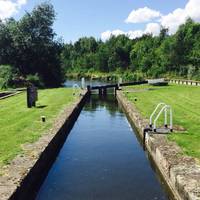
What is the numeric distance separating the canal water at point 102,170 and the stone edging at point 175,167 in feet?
1.51

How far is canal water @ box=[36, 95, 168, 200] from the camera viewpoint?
11.1 m

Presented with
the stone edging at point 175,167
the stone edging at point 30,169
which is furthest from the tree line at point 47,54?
the stone edging at point 175,167

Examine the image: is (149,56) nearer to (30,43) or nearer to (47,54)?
(47,54)

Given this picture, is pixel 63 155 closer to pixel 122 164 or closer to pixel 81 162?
pixel 81 162

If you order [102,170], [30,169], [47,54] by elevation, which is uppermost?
[47,54]

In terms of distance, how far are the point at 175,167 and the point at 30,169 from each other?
4.06m

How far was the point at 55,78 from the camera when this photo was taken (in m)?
57.3

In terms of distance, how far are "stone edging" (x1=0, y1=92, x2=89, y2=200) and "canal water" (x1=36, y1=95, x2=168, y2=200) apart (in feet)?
0.90

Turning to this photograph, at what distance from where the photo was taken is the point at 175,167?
1100 centimetres

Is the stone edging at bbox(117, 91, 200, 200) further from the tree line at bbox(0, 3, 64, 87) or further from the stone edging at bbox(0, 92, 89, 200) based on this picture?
the tree line at bbox(0, 3, 64, 87)

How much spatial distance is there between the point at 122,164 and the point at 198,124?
17.5ft

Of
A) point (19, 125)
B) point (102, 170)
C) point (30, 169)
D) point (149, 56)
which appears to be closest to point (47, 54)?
point (149, 56)

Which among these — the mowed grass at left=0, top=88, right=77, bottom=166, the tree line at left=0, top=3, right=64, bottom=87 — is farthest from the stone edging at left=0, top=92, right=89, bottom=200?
the tree line at left=0, top=3, right=64, bottom=87

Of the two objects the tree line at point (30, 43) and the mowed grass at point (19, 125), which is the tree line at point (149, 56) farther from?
the mowed grass at point (19, 125)
